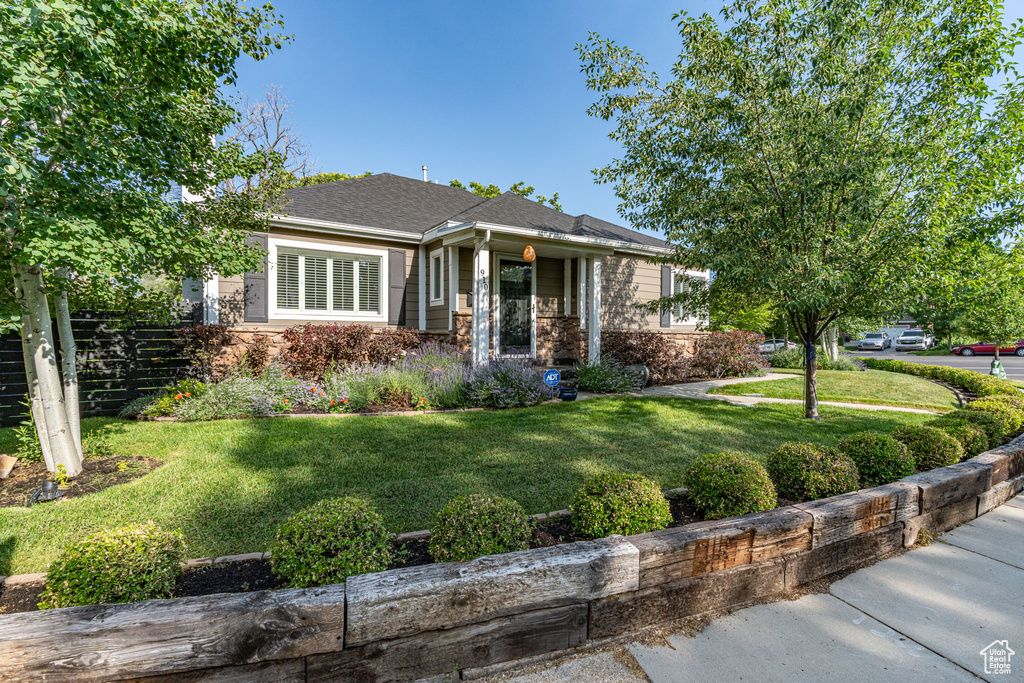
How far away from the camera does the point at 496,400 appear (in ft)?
22.4

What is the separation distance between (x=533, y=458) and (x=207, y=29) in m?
4.36

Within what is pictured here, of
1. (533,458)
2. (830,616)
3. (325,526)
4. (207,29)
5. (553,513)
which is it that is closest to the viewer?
(325,526)

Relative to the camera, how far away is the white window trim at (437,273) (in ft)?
30.4

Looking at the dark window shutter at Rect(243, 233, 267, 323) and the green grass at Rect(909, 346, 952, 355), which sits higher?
the dark window shutter at Rect(243, 233, 267, 323)

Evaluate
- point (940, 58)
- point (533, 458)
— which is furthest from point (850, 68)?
point (533, 458)

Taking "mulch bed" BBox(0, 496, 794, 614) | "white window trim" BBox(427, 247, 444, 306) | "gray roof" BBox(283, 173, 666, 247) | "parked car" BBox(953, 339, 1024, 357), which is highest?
"gray roof" BBox(283, 173, 666, 247)

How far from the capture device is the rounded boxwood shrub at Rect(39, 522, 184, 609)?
5.52ft

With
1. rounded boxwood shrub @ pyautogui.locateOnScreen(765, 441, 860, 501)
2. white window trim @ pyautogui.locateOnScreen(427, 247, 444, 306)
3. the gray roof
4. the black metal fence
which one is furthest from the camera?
white window trim @ pyautogui.locateOnScreen(427, 247, 444, 306)

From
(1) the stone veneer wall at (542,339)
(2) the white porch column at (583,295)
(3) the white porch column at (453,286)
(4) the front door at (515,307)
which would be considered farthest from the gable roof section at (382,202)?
(2) the white porch column at (583,295)

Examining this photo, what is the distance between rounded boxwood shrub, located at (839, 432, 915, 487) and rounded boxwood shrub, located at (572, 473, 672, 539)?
1.75m

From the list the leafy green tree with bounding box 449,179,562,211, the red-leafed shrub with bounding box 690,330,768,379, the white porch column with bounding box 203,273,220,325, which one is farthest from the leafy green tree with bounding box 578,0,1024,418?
the leafy green tree with bounding box 449,179,562,211

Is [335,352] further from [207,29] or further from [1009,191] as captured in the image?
[1009,191]

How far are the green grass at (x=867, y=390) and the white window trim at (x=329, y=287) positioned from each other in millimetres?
6824

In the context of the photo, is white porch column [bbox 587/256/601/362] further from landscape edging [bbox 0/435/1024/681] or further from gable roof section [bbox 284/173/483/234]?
landscape edging [bbox 0/435/1024/681]
